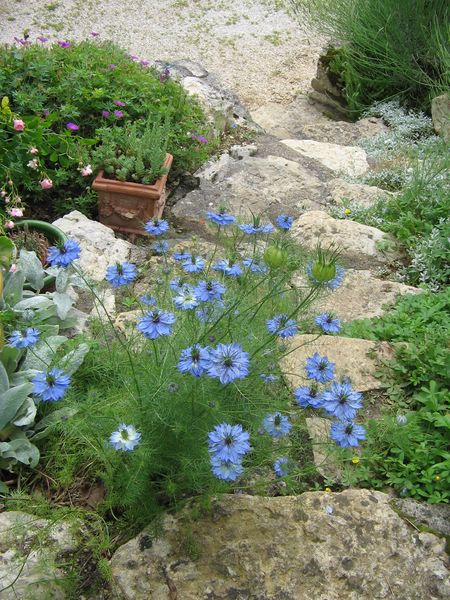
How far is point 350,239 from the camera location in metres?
4.03

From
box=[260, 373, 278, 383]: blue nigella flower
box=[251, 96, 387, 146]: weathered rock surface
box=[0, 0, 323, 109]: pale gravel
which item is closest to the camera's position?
box=[260, 373, 278, 383]: blue nigella flower

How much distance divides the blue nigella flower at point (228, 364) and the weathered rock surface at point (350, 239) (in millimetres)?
2143

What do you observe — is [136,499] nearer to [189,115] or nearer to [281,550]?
[281,550]

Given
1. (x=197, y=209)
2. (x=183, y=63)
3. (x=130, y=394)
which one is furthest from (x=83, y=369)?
(x=183, y=63)

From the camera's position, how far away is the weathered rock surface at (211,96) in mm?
5707

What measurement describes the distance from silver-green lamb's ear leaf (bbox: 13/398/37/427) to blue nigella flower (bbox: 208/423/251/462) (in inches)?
32.9

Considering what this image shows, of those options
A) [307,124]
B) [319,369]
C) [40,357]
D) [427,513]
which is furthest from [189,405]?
[307,124]

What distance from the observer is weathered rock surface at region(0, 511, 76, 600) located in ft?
6.44

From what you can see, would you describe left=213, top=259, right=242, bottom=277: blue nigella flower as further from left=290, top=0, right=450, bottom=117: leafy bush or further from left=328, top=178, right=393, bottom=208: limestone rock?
left=290, top=0, right=450, bottom=117: leafy bush

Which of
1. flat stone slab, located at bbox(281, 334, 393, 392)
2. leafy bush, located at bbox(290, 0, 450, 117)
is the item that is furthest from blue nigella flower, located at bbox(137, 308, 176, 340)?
leafy bush, located at bbox(290, 0, 450, 117)

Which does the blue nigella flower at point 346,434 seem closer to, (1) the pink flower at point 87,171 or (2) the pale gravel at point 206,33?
(1) the pink flower at point 87,171

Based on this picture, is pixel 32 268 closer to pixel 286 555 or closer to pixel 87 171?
pixel 87 171

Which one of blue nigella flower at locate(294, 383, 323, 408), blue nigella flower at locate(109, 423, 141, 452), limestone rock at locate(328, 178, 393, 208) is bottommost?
limestone rock at locate(328, 178, 393, 208)

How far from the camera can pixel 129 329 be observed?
9.45ft
